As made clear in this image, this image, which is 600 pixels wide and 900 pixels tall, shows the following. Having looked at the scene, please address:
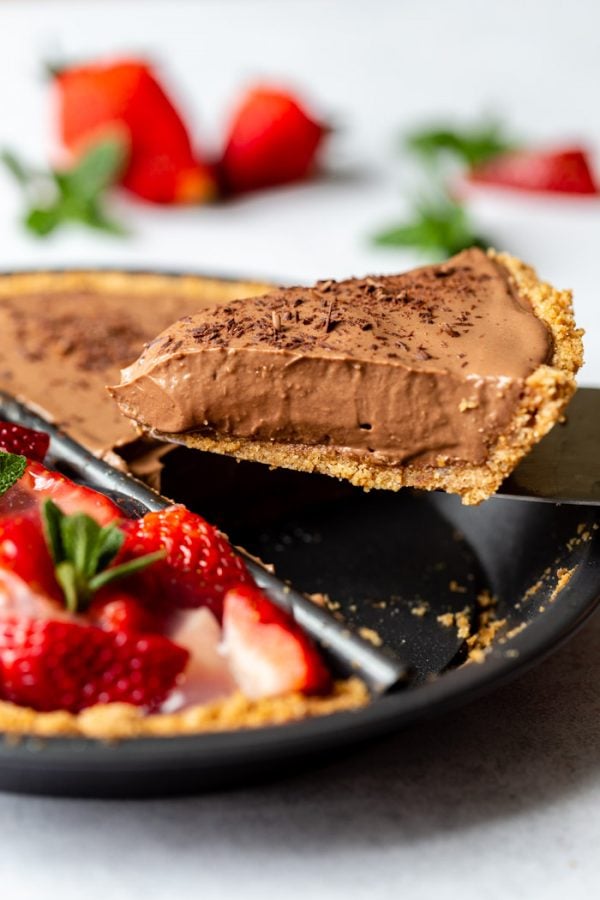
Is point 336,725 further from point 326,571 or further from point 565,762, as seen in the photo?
point 326,571

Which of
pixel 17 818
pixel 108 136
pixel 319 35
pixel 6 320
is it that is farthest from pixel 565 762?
pixel 319 35

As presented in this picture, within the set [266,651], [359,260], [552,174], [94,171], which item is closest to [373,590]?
[266,651]

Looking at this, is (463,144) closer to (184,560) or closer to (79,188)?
(79,188)

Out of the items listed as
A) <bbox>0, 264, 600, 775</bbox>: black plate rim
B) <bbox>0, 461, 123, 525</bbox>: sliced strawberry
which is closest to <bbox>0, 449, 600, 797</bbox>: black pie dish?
<bbox>0, 264, 600, 775</bbox>: black plate rim

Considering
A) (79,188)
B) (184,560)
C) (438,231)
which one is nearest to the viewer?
(184,560)

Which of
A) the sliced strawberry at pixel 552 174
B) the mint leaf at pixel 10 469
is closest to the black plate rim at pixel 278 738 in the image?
the mint leaf at pixel 10 469

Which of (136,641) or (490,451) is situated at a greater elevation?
(490,451)
